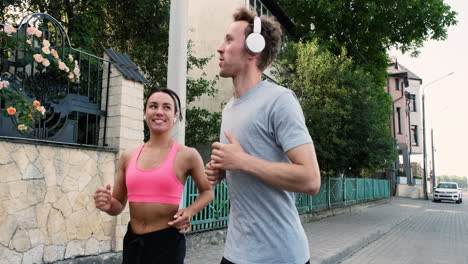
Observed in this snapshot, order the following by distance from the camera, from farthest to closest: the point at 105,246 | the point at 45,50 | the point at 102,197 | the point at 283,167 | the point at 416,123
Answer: the point at 416,123
the point at 105,246
the point at 45,50
the point at 102,197
the point at 283,167

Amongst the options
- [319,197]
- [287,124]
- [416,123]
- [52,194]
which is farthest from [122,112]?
[416,123]

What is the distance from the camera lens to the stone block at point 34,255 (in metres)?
4.55

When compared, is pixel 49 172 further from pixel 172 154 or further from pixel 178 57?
pixel 172 154

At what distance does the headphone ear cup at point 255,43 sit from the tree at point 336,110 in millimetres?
12039

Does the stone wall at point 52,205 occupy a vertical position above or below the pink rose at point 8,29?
below

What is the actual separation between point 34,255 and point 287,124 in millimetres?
4352

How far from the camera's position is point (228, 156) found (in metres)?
1.66

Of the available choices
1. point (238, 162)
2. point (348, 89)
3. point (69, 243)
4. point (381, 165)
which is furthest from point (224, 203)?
point (381, 165)

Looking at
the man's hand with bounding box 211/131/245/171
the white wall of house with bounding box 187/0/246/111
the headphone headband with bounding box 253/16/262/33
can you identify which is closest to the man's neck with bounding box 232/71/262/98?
the headphone headband with bounding box 253/16/262/33

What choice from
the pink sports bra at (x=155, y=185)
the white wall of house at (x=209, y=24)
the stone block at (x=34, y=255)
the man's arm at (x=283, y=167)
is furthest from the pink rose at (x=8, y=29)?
the white wall of house at (x=209, y=24)

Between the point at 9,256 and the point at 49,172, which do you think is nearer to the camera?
the point at 9,256

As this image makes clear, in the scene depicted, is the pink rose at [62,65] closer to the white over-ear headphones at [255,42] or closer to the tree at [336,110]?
the white over-ear headphones at [255,42]

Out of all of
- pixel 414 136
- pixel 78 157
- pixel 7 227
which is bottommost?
pixel 7 227

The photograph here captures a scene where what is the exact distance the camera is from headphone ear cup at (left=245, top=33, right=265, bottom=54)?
6.06 feet
